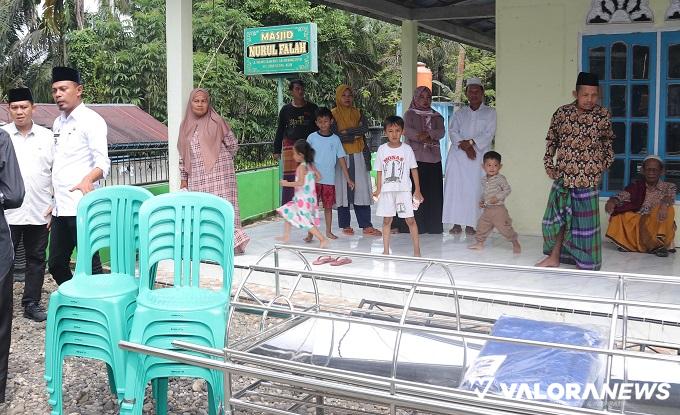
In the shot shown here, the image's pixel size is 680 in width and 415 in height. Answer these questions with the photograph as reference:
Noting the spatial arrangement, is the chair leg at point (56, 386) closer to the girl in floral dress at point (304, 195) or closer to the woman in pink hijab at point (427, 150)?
the girl in floral dress at point (304, 195)

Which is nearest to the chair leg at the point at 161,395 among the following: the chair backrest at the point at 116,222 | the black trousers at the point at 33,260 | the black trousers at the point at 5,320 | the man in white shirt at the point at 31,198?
the chair backrest at the point at 116,222

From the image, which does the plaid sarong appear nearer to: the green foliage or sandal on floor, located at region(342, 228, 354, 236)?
sandal on floor, located at region(342, 228, 354, 236)

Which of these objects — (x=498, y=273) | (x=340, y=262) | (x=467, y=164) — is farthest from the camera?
(x=467, y=164)

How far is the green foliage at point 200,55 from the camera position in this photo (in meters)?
19.4

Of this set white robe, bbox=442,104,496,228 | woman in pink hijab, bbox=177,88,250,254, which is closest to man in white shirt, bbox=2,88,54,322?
woman in pink hijab, bbox=177,88,250,254

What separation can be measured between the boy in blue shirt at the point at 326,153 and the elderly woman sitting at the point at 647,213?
264cm

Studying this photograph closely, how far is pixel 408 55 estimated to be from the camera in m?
12.2

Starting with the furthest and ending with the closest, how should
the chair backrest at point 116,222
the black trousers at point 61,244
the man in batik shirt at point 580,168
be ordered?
the man in batik shirt at point 580,168 < the black trousers at point 61,244 < the chair backrest at point 116,222

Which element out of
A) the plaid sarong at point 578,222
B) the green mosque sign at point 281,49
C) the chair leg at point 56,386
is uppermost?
the green mosque sign at point 281,49

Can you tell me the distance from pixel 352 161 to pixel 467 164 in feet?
4.26

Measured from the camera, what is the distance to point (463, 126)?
7.81 m

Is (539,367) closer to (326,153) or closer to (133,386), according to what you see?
(133,386)

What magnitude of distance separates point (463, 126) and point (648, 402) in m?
5.32

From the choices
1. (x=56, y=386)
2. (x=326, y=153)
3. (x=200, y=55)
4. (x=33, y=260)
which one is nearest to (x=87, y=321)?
(x=56, y=386)
